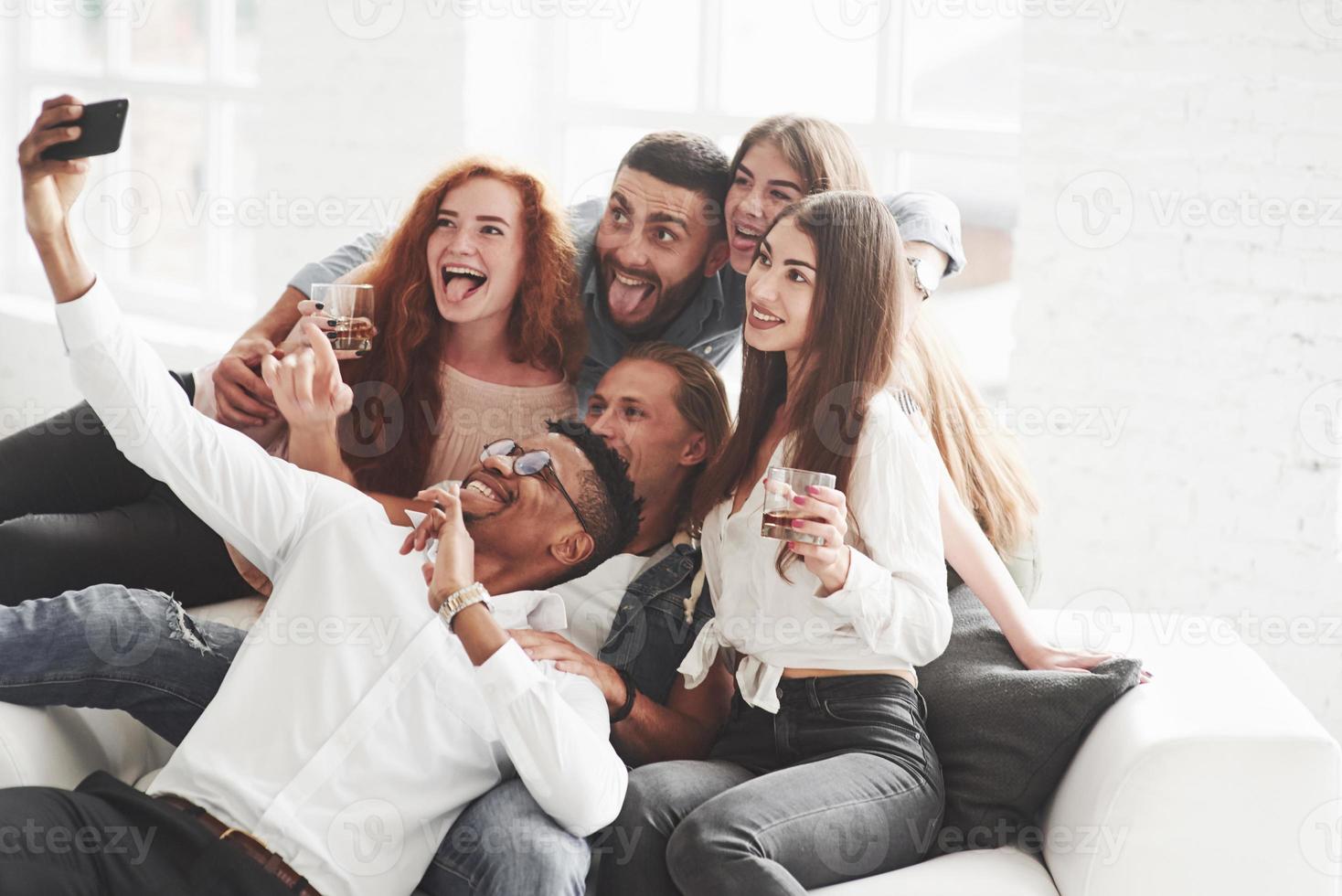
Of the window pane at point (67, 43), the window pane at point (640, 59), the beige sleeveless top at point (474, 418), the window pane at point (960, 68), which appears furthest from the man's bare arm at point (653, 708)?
the window pane at point (67, 43)

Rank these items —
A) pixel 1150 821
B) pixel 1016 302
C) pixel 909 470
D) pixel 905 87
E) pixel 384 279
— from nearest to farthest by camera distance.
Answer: pixel 1150 821, pixel 909 470, pixel 384 279, pixel 1016 302, pixel 905 87

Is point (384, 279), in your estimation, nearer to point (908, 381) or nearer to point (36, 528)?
point (36, 528)

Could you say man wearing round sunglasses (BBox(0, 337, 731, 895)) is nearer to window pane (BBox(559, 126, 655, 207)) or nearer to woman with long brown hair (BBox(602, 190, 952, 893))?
woman with long brown hair (BBox(602, 190, 952, 893))

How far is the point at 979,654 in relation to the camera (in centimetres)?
215

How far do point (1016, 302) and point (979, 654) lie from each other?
56.8 inches

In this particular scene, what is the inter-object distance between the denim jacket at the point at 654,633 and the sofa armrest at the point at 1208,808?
689mm

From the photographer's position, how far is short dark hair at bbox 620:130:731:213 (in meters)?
2.32

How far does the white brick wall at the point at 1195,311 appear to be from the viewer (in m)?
3.09

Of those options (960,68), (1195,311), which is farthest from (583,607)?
(960,68)

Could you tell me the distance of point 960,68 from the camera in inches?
145

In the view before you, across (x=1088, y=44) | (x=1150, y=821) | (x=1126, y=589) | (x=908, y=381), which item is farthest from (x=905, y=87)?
(x=1150, y=821)

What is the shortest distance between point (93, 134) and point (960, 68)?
2.61 metres

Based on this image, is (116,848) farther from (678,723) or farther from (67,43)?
(67,43)

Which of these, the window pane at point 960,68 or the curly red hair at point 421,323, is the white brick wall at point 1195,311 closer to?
the window pane at point 960,68
